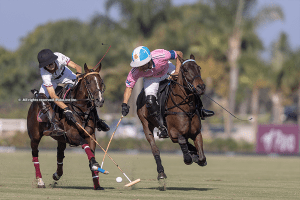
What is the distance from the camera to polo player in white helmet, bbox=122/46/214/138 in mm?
8805

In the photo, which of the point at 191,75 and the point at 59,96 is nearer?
the point at 191,75

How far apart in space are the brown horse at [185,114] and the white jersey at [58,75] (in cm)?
187

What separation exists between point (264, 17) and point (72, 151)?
47.2 feet

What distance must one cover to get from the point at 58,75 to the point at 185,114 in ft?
7.78

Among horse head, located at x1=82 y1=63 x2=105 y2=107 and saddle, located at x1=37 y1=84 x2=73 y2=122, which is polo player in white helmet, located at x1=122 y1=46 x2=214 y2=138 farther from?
saddle, located at x1=37 y1=84 x2=73 y2=122

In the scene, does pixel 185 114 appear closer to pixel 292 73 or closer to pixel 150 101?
pixel 150 101

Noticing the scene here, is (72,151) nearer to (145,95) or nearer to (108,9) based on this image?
(108,9)

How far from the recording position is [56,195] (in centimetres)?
744

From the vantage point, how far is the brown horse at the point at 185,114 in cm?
839

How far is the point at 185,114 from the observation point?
8547mm

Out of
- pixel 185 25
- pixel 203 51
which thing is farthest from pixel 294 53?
pixel 185 25

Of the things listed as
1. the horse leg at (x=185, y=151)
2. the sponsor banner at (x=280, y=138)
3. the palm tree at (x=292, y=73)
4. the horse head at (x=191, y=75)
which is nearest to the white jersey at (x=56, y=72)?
the horse head at (x=191, y=75)

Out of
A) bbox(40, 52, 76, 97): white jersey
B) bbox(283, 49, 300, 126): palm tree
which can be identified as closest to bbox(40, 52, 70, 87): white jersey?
bbox(40, 52, 76, 97): white jersey

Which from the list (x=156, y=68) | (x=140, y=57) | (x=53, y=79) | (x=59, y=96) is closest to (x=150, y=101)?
(x=156, y=68)
